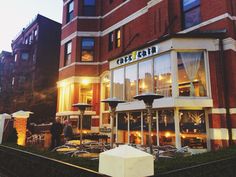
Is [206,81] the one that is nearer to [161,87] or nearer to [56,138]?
[161,87]

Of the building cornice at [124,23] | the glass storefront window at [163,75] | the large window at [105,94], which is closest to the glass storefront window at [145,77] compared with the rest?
the glass storefront window at [163,75]

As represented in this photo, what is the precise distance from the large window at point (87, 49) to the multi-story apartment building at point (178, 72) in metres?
2.45

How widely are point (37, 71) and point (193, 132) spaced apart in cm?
2144

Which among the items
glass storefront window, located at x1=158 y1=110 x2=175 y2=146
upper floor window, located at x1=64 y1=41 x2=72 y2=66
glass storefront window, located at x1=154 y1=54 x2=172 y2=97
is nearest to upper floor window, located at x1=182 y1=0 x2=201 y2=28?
glass storefront window, located at x1=154 y1=54 x2=172 y2=97

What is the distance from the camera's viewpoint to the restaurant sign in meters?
10.7

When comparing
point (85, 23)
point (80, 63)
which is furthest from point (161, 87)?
point (85, 23)

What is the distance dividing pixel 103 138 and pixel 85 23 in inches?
381

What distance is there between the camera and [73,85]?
16.9 m

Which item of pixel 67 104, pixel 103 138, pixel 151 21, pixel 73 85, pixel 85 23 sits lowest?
pixel 103 138

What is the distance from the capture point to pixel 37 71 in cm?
2636

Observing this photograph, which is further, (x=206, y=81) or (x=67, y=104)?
(x=67, y=104)

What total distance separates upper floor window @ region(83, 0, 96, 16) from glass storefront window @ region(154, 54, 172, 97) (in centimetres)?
993

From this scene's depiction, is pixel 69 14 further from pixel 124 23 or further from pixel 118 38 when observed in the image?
pixel 124 23

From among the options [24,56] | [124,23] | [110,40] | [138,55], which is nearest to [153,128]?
[138,55]
